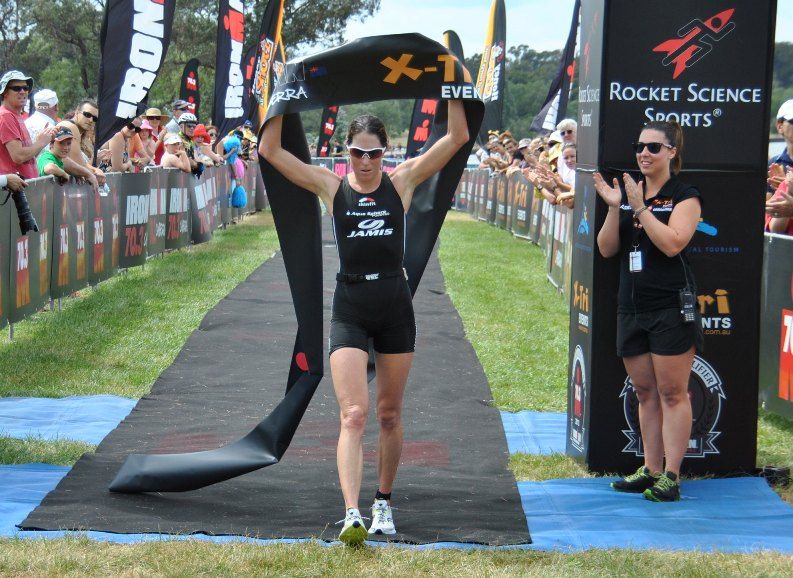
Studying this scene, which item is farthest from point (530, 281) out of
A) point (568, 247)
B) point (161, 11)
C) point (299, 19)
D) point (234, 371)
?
point (299, 19)

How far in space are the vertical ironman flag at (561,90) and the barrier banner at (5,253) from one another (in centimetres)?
1624

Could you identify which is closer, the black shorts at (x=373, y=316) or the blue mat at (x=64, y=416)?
the black shorts at (x=373, y=316)

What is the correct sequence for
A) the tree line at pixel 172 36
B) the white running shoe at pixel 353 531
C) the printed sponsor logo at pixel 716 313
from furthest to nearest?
the tree line at pixel 172 36 → the printed sponsor logo at pixel 716 313 → the white running shoe at pixel 353 531

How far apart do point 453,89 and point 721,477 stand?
3.01 meters

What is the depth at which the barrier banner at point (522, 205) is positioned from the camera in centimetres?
2511

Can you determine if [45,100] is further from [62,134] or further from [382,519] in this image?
[382,519]

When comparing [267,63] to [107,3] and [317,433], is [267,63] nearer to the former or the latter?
[107,3]

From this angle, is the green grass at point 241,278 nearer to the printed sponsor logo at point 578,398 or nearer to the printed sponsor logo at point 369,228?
the printed sponsor logo at point 578,398

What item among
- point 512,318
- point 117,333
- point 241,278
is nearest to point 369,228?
point 117,333

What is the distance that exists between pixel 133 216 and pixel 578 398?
34.6 ft

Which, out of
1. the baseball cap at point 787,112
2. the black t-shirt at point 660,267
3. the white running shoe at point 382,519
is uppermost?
the baseball cap at point 787,112

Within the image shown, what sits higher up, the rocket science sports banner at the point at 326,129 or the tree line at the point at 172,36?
the tree line at the point at 172,36

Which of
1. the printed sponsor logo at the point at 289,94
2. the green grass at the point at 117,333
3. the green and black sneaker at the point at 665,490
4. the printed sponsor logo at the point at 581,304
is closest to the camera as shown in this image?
the printed sponsor logo at the point at 289,94

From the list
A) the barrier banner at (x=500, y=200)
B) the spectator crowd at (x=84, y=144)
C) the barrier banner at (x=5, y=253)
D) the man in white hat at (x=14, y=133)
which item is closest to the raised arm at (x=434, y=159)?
the spectator crowd at (x=84, y=144)
